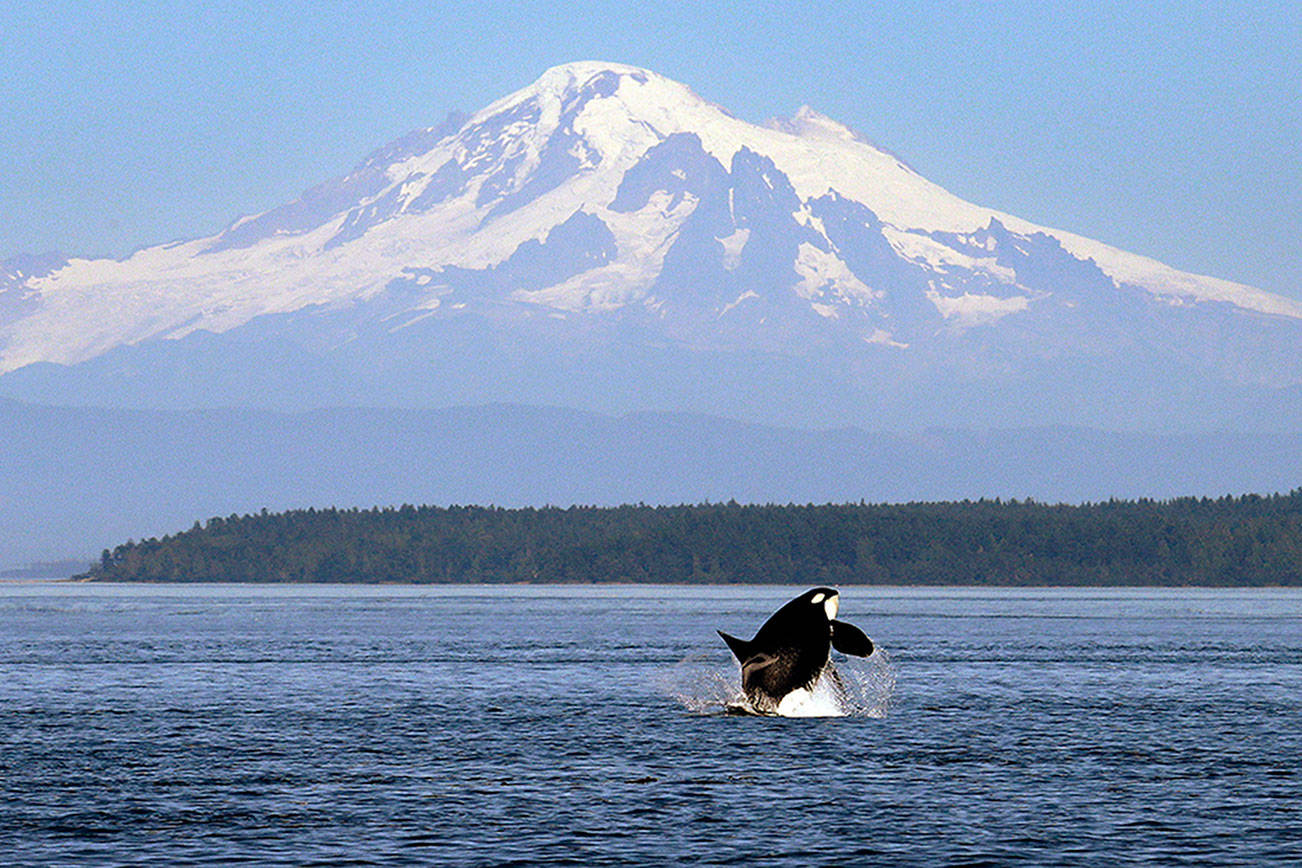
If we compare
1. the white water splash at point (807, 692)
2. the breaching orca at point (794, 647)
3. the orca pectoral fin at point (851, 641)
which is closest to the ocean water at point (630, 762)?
the white water splash at point (807, 692)

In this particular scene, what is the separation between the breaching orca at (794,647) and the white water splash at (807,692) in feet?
1.84

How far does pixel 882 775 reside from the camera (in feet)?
167

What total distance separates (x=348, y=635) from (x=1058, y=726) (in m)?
78.4

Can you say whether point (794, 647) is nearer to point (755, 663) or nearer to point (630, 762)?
point (755, 663)

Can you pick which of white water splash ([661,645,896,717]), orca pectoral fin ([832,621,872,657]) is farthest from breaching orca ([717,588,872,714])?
white water splash ([661,645,896,717])

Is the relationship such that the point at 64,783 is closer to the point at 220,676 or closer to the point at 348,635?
the point at 220,676

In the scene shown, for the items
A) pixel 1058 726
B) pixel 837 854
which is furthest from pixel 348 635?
pixel 837 854

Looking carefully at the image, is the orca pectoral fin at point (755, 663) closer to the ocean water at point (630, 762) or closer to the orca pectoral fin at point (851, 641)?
the ocean water at point (630, 762)

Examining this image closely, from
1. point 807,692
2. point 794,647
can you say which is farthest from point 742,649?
point 807,692

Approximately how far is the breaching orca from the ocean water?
1.45 metres

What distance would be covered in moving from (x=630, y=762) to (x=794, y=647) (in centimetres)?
1097

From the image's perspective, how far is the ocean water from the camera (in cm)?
3962

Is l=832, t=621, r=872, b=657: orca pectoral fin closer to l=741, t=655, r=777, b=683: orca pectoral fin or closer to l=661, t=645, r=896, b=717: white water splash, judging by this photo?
l=741, t=655, r=777, b=683: orca pectoral fin

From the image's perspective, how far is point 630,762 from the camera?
5356 cm
